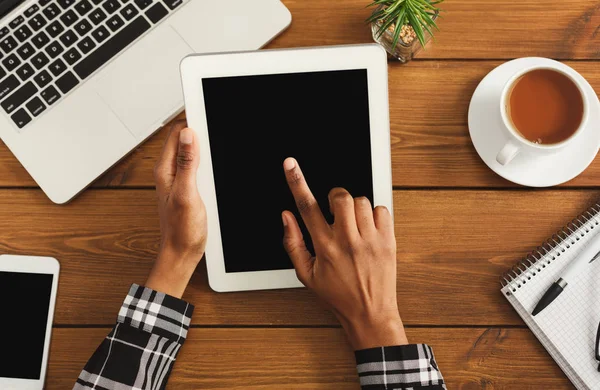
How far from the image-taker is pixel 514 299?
2.56 ft

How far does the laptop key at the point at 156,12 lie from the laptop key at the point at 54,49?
140 millimetres

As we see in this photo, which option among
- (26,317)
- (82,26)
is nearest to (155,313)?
(26,317)

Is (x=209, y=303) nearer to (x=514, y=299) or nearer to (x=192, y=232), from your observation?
(x=192, y=232)

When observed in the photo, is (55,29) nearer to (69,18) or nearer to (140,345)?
(69,18)

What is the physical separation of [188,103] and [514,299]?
0.54 metres

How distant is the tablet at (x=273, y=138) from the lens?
2.38 feet

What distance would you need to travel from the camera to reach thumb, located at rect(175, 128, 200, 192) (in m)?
0.72

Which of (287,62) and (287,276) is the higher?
(287,62)

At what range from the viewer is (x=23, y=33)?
0.81 m

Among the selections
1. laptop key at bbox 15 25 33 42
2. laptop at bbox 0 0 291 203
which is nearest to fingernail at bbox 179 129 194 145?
laptop at bbox 0 0 291 203

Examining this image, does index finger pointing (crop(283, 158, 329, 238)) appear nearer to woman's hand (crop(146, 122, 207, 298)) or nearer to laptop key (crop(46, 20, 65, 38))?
woman's hand (crop(146, 122, 207, 298))

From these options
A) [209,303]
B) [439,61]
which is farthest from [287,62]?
[209,303]

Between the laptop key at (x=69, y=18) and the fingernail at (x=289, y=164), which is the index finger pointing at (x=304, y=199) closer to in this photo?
the fingernail at (x=289, y=164)

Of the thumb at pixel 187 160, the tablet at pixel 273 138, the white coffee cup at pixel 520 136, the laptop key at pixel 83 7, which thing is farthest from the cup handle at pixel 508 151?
the laptop key at pixel 83 7
